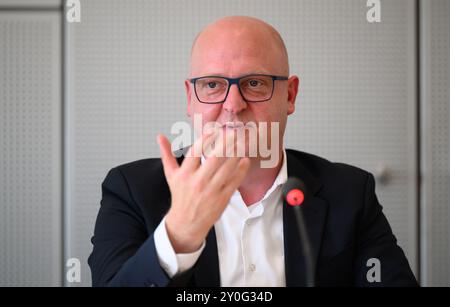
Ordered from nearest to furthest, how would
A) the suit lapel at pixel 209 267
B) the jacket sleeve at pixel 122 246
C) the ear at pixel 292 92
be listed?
the jacket sleeve at pixel 122 246
the suit lapel at pixel 209 267
the ear at pixel 292 92

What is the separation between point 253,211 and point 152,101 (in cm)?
41

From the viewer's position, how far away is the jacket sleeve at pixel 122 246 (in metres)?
0.79

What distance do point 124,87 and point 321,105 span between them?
52 centimetres

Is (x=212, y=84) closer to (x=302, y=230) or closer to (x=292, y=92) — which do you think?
(x=292, y=92)

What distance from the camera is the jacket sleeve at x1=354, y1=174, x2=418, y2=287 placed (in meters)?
0.99

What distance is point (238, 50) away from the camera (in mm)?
976

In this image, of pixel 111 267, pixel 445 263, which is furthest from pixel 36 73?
pixel 445 263

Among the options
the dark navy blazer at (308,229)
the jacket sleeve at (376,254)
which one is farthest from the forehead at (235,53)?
the jacket sleeve at (376,254)

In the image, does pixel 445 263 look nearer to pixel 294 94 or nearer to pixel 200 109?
pixel 294 94

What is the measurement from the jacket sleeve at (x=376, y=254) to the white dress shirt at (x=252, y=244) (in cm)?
19

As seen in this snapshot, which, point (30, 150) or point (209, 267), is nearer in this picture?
point (209, 267)

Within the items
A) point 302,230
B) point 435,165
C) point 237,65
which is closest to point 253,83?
point 237,65

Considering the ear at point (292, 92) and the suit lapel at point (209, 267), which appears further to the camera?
the ear at point (292, 92)

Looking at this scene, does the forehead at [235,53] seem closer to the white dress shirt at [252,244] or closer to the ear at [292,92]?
the ear at [292,92]
